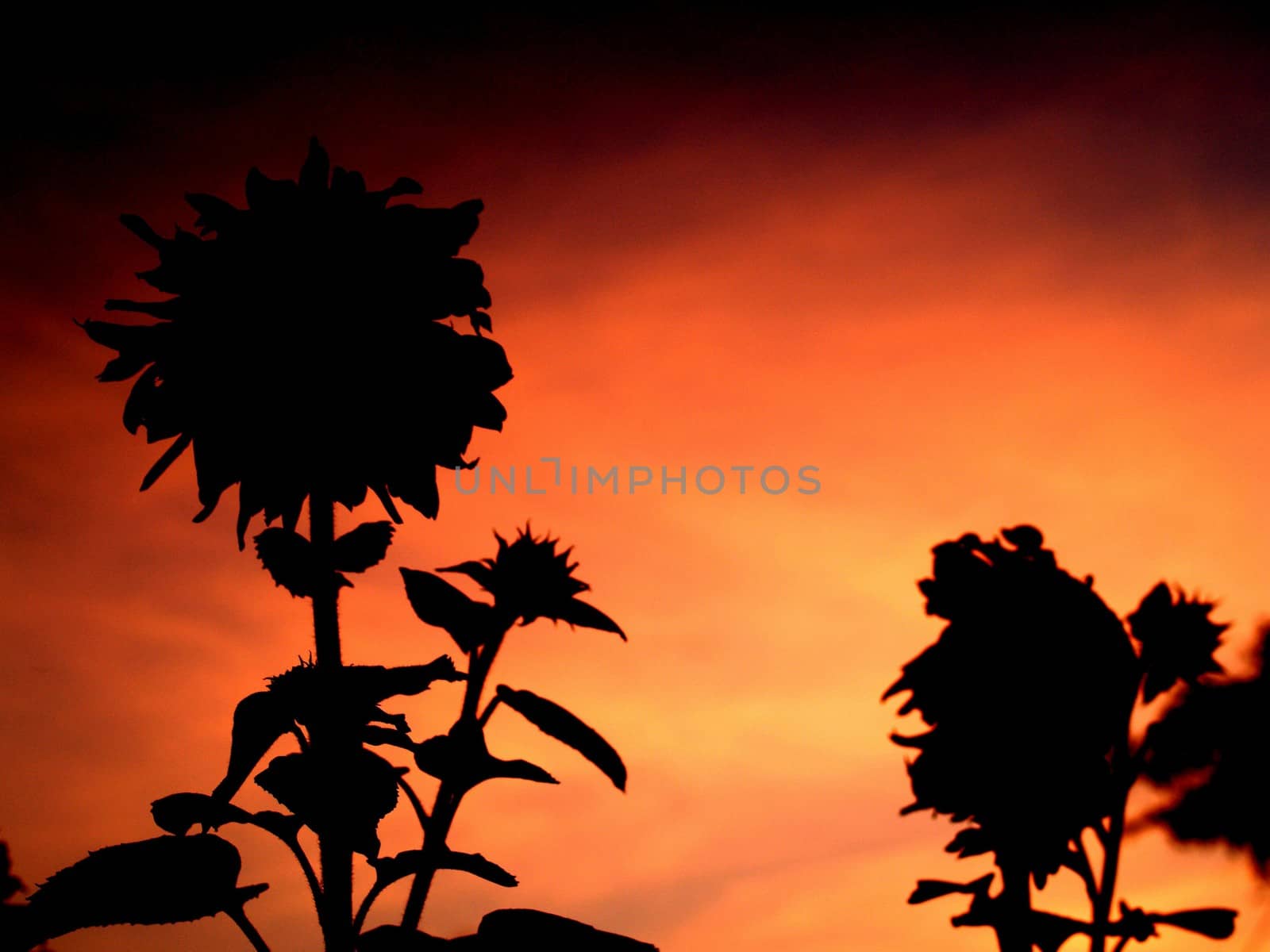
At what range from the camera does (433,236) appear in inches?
106

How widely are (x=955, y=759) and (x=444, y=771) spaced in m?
2.44

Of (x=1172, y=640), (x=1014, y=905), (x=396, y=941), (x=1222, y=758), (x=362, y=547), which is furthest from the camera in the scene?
(x=1222, y=758)

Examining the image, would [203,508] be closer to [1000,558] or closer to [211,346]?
[211,346]

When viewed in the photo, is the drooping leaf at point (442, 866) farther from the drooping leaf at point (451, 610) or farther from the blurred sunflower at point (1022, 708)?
the blurred sunflower at point (1022, 708)

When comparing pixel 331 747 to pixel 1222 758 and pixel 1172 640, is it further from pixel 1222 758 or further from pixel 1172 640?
pixel 1222 758

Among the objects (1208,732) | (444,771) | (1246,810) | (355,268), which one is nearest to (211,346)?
(355,268)

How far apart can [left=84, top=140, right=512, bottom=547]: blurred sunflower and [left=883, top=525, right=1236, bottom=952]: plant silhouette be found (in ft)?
Result: 7.61

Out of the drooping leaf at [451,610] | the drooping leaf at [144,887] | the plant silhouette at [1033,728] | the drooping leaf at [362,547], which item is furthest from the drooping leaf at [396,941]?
the plant silhouette at [1033,728]

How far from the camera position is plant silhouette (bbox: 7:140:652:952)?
2.12 m

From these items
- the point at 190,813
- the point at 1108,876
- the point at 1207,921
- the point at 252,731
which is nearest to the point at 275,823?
the point at 190,813

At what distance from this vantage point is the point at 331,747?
213cm

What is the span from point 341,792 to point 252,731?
209 millimetres

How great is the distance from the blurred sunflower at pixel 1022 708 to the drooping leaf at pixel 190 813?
2.62 meters

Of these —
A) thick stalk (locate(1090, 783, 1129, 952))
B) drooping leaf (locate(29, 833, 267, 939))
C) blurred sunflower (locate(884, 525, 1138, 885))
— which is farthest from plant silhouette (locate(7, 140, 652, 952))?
thick stalk (locate(1090, 783, 1129, 952))
